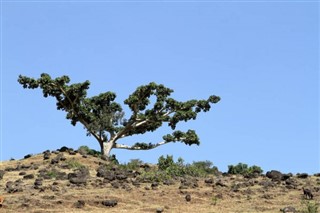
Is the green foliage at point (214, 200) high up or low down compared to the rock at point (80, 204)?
up

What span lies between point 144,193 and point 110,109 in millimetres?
23501

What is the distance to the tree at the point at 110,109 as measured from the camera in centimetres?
4466

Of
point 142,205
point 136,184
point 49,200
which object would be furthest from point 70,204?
point 136,184

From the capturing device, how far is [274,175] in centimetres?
2791

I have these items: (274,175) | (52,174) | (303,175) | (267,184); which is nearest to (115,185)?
(52,174)

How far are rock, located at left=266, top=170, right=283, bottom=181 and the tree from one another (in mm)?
17119

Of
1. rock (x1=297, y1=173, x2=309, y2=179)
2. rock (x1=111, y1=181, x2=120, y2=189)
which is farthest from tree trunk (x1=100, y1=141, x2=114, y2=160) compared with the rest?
rock (x1=111, y1=181, x2=120, y2=189)

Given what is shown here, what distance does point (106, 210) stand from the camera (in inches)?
781

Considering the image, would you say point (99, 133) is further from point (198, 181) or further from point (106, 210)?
point (106, 210)

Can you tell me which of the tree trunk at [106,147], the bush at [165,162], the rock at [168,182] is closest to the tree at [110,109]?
the tree trunk at [106,147]

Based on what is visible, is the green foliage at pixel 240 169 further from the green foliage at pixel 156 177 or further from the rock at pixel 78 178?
the rock at pixel 78 178

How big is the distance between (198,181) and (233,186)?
2.04 meters

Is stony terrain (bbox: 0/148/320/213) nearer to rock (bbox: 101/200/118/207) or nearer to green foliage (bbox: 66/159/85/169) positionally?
rock (bbox: 101/200/118/207)

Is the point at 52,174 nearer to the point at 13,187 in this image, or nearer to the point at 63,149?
the point at 13,187
